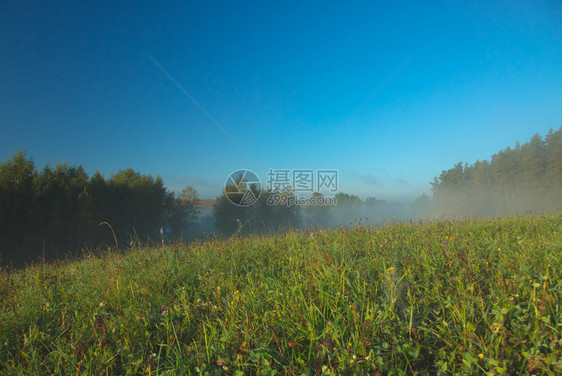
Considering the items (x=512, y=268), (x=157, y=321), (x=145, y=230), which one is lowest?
(x=145, y=230)

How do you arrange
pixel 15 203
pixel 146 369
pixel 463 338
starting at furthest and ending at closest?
pixel 15 203, pixel 146 369, pixel 463 338

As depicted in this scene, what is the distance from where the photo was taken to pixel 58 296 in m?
3.42

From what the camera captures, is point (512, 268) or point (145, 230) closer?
point (512, 268)

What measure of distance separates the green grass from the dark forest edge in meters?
1.89

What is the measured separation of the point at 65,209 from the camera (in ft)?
95.2

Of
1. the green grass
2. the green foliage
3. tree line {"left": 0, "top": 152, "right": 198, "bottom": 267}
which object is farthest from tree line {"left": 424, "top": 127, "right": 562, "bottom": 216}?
tree line {"left": 0, "top": 152, "right": 198, "bottom": 267}

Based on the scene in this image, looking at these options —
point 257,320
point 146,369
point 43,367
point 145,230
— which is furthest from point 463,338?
point 145,230

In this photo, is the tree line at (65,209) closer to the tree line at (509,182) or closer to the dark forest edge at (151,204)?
the dark forest edge at (151,204)

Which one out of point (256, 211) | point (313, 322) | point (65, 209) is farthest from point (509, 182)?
point (65, 209)

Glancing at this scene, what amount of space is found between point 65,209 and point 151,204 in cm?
1241

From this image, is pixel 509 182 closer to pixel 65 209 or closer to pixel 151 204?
pixel 151 204

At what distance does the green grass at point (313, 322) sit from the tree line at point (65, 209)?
1545cm

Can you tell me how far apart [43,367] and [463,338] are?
10.3 ft

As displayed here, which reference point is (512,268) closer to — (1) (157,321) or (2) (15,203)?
(1) (157,321)
